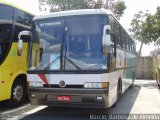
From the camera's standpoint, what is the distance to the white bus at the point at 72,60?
26.0 ft

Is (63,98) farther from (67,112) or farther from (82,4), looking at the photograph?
(82,4)

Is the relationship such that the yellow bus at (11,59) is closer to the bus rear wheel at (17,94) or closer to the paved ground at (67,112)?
the bus rear wheel at (17,94)

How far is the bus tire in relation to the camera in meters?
10.1

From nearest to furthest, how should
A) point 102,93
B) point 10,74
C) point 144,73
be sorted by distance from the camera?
1. point 102,93
2. point 10,74
3. point 144,73

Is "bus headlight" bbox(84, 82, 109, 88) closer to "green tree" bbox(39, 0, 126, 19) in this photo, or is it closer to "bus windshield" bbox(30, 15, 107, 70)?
"bus windshield" bbox(30, 15, 107, 70)

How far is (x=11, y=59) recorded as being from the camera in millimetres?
10039

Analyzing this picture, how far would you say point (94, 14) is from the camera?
27.3 ft

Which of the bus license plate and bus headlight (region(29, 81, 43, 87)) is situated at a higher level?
bus headlight (region(29, 81, 43, 87))

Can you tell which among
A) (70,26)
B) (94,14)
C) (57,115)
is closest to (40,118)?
(57,115)

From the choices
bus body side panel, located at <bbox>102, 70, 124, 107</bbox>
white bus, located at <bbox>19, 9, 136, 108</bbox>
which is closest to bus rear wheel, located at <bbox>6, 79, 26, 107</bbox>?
white bus, located at <bbox>19, 9, 136, 108</bbox>

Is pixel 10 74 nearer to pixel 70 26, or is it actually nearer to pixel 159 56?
pixel 70 26

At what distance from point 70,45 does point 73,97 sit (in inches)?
55.3

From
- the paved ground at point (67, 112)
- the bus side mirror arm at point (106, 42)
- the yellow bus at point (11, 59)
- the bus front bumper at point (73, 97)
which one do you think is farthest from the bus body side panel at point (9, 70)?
the bus side mirror arm at point (106, 42)

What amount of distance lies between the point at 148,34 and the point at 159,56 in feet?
23.1
